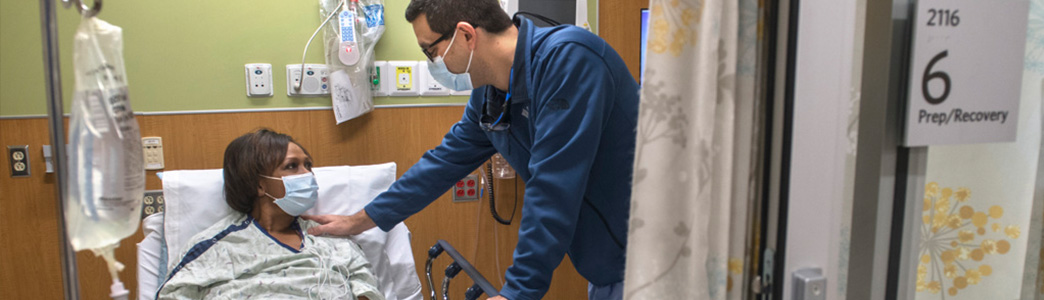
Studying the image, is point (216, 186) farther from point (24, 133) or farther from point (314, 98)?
point (24, 133)

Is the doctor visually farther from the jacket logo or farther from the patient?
the patient

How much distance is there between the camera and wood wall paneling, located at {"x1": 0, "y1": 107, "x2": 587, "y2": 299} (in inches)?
91.0

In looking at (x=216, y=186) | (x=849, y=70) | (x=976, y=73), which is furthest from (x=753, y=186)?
(x=216, y=186)

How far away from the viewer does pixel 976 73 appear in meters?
0.73

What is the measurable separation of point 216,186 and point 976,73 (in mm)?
2276

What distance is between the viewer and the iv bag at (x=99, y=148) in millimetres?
545

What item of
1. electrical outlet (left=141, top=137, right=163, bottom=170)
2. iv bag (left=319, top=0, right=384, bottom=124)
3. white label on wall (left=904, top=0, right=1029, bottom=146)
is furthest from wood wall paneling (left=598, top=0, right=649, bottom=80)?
white label on wall (left=904, top=0, right=1029, bottom=146)

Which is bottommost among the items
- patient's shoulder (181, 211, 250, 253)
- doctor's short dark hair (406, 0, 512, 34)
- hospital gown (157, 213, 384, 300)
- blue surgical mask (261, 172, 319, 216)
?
hospital gown (157, 213, 384, 300)

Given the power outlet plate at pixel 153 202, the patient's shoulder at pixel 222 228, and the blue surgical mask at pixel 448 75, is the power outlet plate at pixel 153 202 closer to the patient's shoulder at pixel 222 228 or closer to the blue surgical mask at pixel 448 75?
the patient's shoulder at pixel 222 228

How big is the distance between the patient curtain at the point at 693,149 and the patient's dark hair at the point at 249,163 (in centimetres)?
164

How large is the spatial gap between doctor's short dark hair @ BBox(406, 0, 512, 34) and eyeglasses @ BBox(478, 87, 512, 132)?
0.57 ft

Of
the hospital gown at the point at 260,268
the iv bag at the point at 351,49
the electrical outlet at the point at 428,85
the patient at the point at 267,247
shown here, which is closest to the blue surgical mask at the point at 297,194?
the patient at the point at 267,247

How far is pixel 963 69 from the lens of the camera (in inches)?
28.6

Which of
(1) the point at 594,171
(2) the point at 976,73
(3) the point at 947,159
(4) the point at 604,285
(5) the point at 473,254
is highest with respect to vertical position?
(2) the point at 976,73
